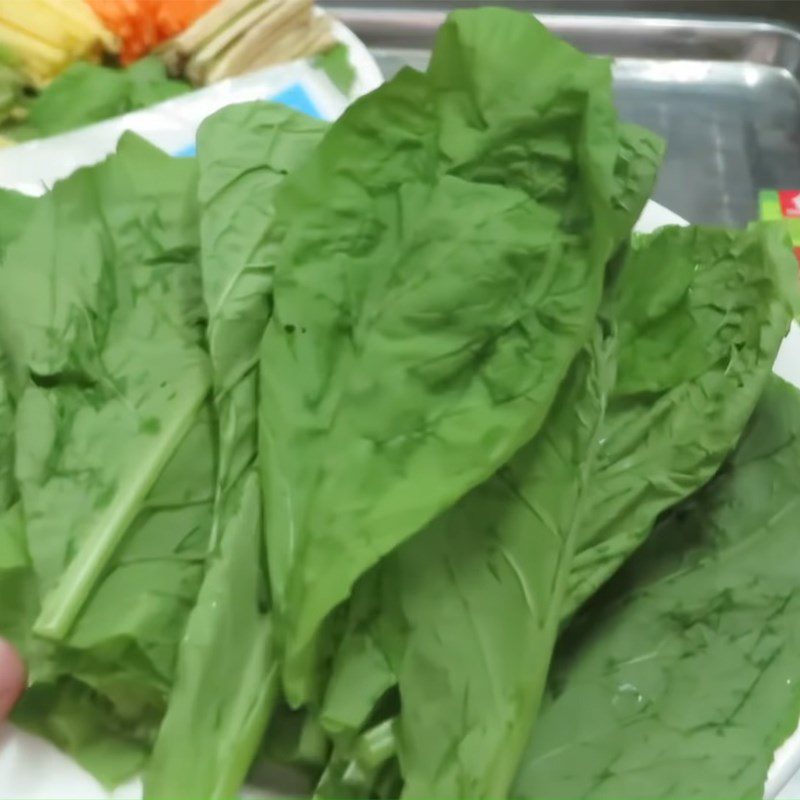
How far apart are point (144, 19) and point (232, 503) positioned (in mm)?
689

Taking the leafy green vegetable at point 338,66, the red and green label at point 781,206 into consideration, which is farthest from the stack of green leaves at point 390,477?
the red and green label at point 781,206

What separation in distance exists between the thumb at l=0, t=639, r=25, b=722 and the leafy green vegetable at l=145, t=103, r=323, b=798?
0.26ft

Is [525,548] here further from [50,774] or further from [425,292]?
[50,774]

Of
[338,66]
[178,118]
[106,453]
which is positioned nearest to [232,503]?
[106,453]

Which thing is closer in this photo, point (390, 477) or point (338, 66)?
point (390, 477)

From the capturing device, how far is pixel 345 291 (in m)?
0.45

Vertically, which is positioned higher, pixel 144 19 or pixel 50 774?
pixel 144 19

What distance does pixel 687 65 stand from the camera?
115 cm

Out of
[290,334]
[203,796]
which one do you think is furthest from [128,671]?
[290,334]

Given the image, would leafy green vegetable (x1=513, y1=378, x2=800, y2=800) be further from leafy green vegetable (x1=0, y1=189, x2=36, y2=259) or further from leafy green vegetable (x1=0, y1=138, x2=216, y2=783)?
leafy green vegetable (x1=0, y1=189, x2=36, y2=259)

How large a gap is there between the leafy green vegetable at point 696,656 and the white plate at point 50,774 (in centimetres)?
2

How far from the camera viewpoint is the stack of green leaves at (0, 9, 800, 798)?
415 mm

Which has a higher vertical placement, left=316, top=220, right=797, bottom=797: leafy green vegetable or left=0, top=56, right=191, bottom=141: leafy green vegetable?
left=0, top=56, right=191, bottom=141: leafy green vegetable

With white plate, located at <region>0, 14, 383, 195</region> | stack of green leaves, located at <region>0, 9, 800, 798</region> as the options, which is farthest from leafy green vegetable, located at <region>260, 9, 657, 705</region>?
white plate, located at <region>0, 14, 383, 195</region>
